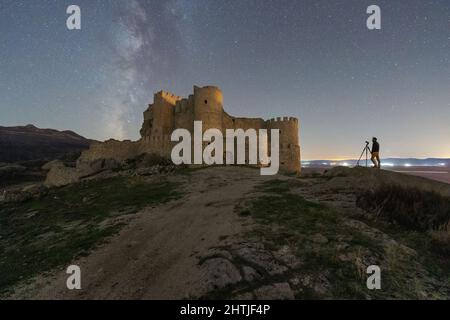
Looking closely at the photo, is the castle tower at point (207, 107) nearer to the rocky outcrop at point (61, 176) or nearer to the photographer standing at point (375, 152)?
the rocky outcrop at point (61, 176)

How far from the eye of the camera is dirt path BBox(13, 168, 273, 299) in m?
5.87

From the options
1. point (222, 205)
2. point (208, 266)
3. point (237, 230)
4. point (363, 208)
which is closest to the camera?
point (208, 266)

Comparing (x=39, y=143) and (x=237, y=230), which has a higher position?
(x=39, y=143)


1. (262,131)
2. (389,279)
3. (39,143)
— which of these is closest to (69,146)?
(39,143)

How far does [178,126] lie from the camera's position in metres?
41.4

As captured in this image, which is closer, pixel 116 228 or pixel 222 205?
pixel 116 228

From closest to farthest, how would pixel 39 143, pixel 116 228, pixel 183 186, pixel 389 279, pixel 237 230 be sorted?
1. pixel 389 279
2. pixel 237 230
3. pixel 116 228
4. pixel 183 186
5. pixel 39 143

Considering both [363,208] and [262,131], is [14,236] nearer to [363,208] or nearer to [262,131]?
[363,208]

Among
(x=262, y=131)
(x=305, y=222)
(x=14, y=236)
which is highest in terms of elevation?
(x=262, y=131)

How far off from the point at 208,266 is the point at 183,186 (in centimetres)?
1350

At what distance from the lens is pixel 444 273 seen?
5809 mm

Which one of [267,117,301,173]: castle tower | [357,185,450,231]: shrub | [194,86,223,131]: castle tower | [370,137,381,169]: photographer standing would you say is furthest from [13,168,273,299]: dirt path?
[267,117,301,173]: castle tower

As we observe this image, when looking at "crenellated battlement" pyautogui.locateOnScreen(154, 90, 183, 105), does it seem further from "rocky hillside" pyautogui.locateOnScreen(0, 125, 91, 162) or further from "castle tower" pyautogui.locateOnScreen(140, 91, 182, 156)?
"rocky hillside" pyautogui.locateOnScreen(0, 125, 91, 162)

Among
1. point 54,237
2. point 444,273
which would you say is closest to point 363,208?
point 444,273
